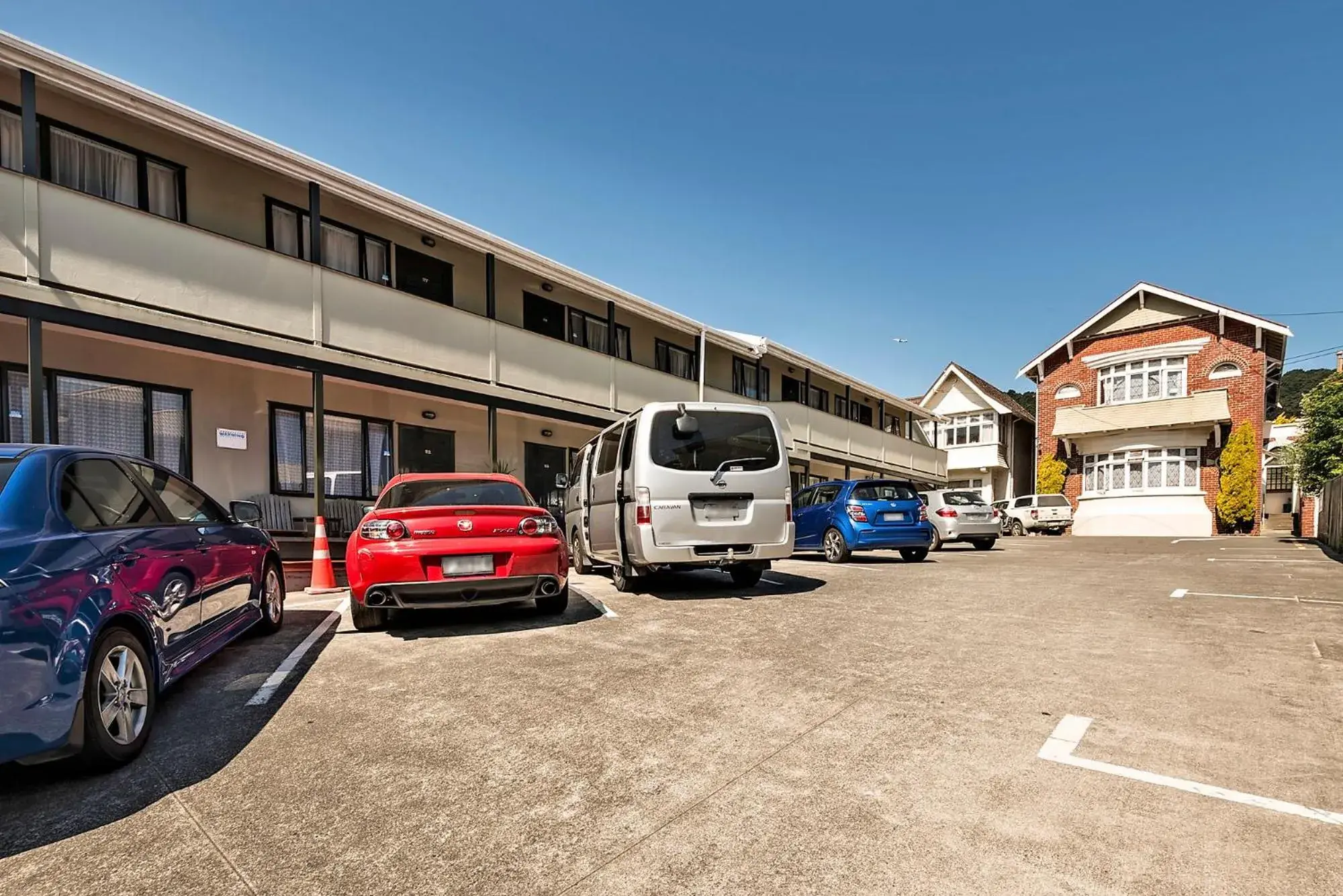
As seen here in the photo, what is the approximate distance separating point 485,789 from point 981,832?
6.54 ft

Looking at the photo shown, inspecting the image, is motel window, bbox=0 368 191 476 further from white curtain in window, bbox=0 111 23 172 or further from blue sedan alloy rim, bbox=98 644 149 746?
blue sedan alloy rim, bbox=98 644 149 746

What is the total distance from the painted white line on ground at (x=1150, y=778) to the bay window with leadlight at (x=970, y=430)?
35.8 meters

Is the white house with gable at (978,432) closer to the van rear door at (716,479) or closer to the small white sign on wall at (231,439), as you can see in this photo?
the van rear door at (716,479)

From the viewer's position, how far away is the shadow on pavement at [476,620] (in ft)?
20.5

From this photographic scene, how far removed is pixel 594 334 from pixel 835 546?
8335 mm

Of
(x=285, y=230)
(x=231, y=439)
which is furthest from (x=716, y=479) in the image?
(x=285, y=230)

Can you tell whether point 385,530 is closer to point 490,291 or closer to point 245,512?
point 245,512

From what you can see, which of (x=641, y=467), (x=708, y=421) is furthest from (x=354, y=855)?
(x=708, y=421)

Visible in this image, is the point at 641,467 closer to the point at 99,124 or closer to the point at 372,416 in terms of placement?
the point at 372,416

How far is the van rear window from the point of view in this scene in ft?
25.8

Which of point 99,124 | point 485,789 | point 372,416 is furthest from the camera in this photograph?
point 372,416

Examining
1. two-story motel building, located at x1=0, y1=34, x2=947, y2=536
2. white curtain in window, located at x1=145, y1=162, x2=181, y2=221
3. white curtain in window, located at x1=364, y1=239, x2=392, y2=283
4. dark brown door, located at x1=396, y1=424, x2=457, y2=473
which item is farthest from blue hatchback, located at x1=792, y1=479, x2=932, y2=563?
white curtain in window, located at x1=145, y1=162, x2=181, y2=221

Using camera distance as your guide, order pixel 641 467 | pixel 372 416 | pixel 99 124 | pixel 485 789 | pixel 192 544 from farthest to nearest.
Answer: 1. pixel 372 416
2. pixel 99 124
3. pixel 641 467
4. pixel 192 544
5. pixel 485 789

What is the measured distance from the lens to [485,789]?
296 centimetres
